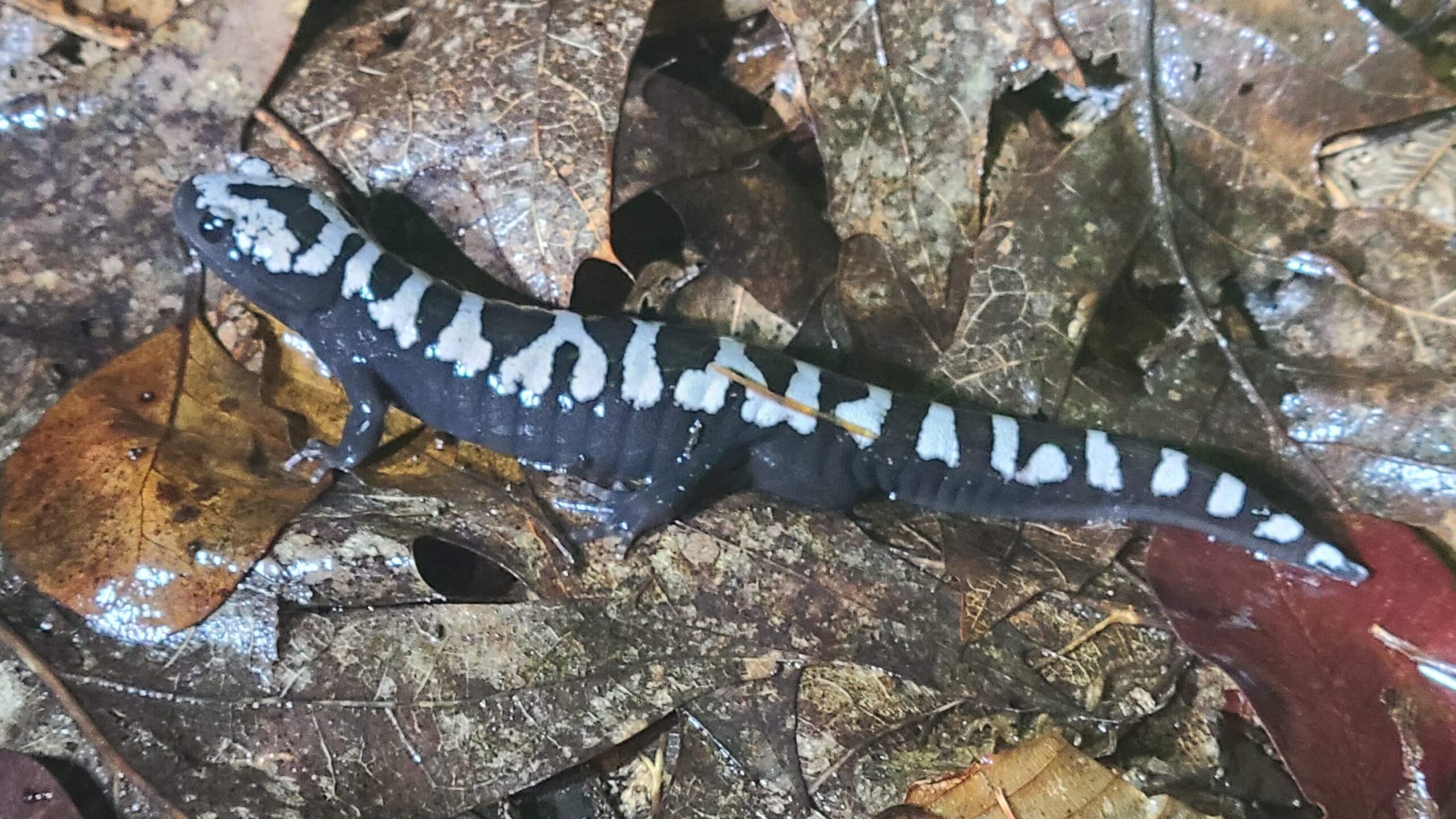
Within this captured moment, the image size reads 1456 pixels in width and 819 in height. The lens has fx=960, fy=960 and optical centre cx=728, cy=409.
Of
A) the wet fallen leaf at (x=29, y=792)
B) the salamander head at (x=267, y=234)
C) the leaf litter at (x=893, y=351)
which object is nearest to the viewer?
the wet fallen leaf at (x=29, y=792)

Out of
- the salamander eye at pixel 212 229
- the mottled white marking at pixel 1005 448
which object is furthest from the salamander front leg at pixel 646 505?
the salamander eye at pixel 212 229

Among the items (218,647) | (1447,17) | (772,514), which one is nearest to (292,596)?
(218,647)

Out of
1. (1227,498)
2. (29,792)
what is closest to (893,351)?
(1227,498)

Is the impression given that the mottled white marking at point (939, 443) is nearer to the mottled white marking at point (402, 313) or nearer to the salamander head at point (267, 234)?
Result: the mottled white marking at point (402, 313)

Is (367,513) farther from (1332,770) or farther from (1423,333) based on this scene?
(1423,333)

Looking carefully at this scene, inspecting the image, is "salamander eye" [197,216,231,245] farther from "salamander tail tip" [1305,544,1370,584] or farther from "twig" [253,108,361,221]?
"salamander tail tip" [1305,544,1370,584]

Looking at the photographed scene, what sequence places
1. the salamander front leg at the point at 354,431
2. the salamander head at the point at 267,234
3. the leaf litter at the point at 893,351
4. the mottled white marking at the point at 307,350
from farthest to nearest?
the mottled white marking at the point at 307,350, the salamander head at the point at 267,234, the salamander front leg at the point at 354,431, the leaf litter at the point at 893,351

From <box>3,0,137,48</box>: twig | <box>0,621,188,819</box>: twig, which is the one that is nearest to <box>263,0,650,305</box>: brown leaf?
<box>3,0,137,48</box>: twig

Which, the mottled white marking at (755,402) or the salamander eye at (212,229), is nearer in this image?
the salamander eye at (212,229)
